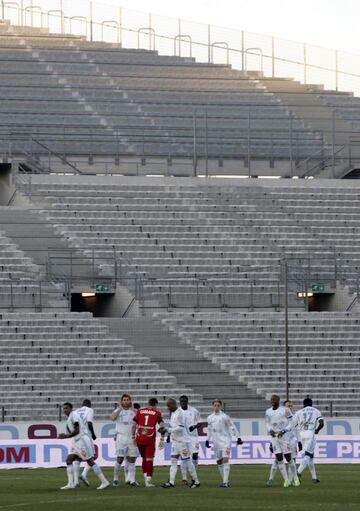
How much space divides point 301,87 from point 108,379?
74.5ft

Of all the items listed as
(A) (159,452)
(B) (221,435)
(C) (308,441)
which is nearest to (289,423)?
(C) (308,441)

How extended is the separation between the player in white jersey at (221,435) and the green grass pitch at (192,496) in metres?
0.46

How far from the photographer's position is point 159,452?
98.9ft

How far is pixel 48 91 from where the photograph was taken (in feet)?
169

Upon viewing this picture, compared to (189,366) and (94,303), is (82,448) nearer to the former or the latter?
(189,366)

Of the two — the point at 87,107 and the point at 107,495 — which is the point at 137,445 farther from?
the point at 87,107

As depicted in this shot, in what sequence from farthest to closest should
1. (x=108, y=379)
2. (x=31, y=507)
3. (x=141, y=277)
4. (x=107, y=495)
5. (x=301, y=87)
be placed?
1. (x=301, y=87)
2. (x=141, y=277)
3. (x=108, y=379)
4. (x=107, y=495)
5. (x=31, y=507)

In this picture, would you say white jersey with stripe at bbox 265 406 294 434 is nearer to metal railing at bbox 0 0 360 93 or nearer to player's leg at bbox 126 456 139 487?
player's leg at bbox 126 456 139 487

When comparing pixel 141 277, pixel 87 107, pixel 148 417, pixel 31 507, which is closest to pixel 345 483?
pixel 148 417

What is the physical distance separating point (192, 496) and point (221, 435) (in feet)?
9.45

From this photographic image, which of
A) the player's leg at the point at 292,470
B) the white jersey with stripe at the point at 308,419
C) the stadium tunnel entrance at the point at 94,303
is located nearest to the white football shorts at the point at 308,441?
the white jersey with stripe at the point at 308,419

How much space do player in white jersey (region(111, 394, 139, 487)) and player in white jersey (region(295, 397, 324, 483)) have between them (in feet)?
9.39

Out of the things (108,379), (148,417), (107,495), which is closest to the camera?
(107,495)

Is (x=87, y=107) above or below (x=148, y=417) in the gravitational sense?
above
